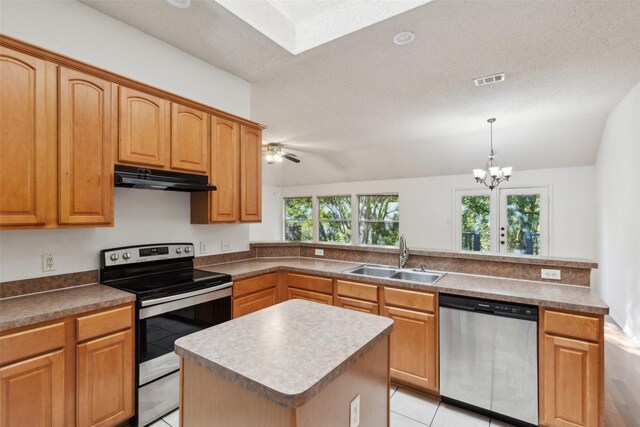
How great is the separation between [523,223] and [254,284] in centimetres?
541

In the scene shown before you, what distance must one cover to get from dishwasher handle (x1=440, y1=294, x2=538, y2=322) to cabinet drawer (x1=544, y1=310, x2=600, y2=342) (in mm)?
78

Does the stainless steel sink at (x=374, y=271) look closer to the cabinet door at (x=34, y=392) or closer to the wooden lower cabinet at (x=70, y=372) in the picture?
the wooden lower cabinet at (x=70, y=372)

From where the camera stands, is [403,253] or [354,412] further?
[403,253]

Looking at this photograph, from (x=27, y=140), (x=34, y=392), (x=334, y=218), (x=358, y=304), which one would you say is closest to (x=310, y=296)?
(x=358, y=304)

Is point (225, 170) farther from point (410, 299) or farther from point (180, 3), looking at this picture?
point (410, 299)

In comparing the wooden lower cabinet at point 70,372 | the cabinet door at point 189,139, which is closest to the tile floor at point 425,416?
the wooden lower cabinet at point 70,372

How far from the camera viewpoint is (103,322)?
71.4 inches

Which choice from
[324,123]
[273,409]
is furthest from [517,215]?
[273,409]

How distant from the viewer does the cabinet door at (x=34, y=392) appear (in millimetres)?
1482

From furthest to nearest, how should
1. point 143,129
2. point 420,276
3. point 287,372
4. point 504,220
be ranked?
point 504,220, point 420,276, point 143,129, point 287,372

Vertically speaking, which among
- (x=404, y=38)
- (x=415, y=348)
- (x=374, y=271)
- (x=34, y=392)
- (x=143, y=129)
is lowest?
(x=415, y=348)

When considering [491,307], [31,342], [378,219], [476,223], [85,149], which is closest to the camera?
[31,342]

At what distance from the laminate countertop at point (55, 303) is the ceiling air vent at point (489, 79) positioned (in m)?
3.58

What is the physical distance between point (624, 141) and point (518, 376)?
3498 mm
